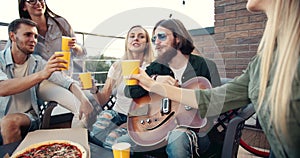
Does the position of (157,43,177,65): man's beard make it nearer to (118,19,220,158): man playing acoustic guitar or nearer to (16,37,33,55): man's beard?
(118,19,220,158): man playing acoustic guitar

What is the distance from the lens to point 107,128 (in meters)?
1.62

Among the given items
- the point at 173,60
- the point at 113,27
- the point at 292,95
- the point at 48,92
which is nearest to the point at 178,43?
the point at 173,60

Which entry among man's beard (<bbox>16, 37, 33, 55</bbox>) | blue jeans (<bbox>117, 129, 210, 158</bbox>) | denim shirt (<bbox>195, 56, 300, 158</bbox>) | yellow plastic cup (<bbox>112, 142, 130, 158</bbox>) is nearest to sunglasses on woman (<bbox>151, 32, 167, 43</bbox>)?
denim shirt (<bbox>195, 56, 300, 158</bbox>)

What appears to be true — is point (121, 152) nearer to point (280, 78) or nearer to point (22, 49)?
point (280, 78)

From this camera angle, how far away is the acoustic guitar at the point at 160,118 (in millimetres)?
1329

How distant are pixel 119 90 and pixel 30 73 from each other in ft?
2.46

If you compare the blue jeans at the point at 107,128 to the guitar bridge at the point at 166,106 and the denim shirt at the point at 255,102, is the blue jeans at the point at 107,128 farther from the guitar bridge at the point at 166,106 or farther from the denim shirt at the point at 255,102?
the denim shirt at the point at 255,102

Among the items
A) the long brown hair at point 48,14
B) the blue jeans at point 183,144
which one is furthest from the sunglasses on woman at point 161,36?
the long brown hair at point 48,14

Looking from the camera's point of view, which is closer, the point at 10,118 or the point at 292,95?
the point at 292,95

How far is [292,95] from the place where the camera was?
2.12 feet

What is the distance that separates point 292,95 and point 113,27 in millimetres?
1321

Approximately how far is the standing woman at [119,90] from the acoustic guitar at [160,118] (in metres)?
0.13

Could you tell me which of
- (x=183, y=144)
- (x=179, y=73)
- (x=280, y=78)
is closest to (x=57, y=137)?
(x=183, y=144)

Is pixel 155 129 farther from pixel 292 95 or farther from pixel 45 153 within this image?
pixel 292 95
